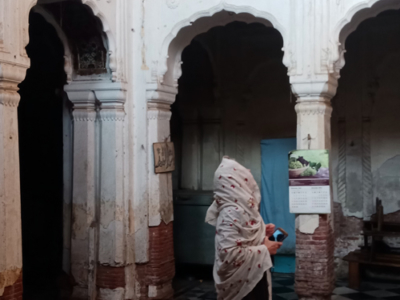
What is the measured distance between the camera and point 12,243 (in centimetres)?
515

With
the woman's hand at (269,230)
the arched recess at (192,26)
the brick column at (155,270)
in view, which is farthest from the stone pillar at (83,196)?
the woman's hand at (269,230)

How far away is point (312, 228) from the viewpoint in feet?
21.9

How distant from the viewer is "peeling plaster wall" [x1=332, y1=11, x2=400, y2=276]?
8641mm

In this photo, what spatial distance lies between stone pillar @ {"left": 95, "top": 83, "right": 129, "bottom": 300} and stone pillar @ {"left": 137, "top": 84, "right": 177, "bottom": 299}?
0.32 metres

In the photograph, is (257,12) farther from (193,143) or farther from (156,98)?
(193,143)

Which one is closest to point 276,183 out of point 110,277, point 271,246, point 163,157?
point 163,157

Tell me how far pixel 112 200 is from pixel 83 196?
384mm

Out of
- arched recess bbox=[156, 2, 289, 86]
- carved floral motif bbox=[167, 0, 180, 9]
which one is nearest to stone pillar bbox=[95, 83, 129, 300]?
arched recess bbox=[156, 2, 289, 86]

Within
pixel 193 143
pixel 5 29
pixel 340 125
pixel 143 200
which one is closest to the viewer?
pixel 5 29

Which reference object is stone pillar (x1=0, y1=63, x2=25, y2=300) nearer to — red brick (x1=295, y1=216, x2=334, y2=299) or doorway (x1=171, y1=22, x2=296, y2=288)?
red brick (x1=295, y1=216, x2=334, y2=299)

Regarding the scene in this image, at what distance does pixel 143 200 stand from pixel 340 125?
3.41m

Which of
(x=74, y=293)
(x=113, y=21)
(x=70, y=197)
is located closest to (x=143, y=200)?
(x=70, y=197)

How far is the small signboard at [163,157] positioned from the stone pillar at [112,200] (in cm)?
43

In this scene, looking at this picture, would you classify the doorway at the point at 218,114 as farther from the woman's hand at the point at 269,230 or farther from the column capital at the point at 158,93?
the woman's hand at the point at 269,230
